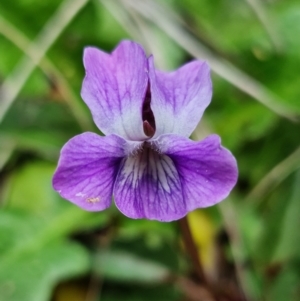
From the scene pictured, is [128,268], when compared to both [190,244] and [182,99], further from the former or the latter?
[182,99]

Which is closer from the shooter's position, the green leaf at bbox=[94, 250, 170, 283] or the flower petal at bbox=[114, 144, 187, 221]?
the flower petal at bbox=[114, 144, 187, 221]

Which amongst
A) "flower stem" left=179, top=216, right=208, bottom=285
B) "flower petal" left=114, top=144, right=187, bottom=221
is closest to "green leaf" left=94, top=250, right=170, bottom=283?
"flower stem" left=179, top=216, right=208, bottom=285

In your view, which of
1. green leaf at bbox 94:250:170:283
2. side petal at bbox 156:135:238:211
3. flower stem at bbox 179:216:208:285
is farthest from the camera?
green leaf at bbox 94:250:170:283

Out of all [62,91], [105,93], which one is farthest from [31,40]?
[105,93]

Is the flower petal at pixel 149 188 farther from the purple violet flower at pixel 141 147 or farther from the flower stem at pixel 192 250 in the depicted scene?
the flower stem at pixel 192 250

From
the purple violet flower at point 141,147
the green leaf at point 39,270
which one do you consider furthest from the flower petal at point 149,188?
the green leaf at point 39,270

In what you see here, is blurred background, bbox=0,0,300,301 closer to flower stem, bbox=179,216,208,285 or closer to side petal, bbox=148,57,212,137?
flower stem, bbox=179,216,208,285

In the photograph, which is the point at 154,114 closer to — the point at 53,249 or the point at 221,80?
the point at 53,249
